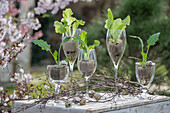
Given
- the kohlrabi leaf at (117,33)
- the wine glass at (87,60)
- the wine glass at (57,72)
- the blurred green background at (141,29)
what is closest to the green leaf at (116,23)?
the kohlrabi leaf at (117,33)

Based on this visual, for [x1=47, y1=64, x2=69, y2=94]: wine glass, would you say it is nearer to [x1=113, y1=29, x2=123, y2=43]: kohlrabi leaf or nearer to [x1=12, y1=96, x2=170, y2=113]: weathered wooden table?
[x1=12, y1=96, x2=170, y2=113]: weathered wooden table

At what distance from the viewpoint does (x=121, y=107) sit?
1.48m

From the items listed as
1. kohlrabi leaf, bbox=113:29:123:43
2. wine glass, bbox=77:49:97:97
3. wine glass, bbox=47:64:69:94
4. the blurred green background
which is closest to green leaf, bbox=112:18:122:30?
kohlrabi leaf, bbox=113:29:123:43

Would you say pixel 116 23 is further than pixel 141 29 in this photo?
No

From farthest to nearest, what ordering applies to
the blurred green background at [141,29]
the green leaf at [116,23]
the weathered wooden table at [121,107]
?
the blurred green background at [141,29]
the green leaf at [116,23]
the weathered wooden table at [121,107]

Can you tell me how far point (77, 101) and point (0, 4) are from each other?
4.72 feet

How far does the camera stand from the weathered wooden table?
4.61 feet

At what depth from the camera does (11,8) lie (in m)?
4.40

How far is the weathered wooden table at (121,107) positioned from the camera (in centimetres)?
141

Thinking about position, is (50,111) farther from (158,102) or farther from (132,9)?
(132,9)

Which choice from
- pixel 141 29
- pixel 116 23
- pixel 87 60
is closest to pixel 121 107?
pixel 87 60

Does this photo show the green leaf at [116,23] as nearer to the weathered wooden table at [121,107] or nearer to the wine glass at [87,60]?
the wine glass at [87,60]

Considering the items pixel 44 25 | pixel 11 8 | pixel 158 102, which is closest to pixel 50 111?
pixel 158 102

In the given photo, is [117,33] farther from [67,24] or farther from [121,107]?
[121,107]
